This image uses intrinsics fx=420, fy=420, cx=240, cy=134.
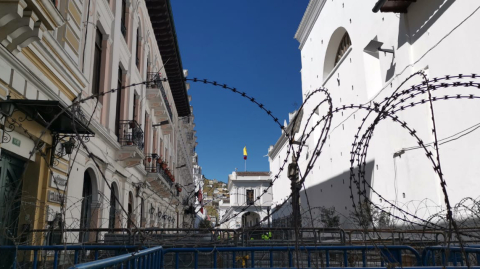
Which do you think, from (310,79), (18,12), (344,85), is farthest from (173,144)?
(18,12)

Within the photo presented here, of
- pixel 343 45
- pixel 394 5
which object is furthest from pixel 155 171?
pixel 343 45

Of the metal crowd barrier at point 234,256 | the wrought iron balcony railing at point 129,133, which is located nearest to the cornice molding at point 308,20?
the wrought iron balcony railing at point 129,133

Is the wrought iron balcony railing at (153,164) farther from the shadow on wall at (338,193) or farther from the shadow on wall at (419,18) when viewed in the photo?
the shadow on wall at (419,18)

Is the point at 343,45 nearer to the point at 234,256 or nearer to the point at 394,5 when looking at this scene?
the point at 394,5

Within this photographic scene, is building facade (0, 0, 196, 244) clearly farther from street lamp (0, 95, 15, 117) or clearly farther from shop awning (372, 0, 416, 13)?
shop awning (372, 0, 416, 13)

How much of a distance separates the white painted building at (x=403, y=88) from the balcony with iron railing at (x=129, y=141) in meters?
8.26

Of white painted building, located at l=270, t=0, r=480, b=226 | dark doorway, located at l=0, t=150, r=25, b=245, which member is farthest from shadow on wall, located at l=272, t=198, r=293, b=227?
dark doorway, located at l=0, t=150, r=25, b=245

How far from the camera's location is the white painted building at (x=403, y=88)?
1293 cm

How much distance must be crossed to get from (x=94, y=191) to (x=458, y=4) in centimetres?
1247

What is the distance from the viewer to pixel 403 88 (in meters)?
16.6

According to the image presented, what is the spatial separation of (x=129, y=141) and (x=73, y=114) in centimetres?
980

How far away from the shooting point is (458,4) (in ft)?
42.9

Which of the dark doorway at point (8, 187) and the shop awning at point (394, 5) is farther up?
the shop awning at point (394, 5)

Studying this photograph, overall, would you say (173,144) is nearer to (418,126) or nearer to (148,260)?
(418,126)
